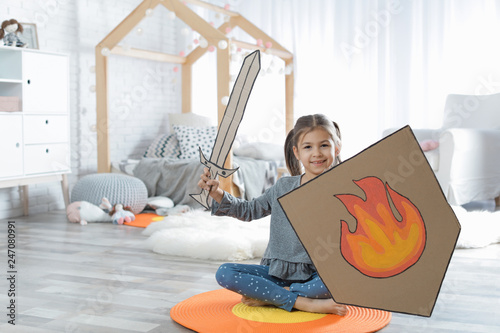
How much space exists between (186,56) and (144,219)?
2.11 metres

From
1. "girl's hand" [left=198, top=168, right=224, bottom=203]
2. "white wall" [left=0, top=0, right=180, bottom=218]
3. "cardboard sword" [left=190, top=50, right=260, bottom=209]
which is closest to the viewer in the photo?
"cardboard sword" [left=190, top=50, right=260, bottom=209]

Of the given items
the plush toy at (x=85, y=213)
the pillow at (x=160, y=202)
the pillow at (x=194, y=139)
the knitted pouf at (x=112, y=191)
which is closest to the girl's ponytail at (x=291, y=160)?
the plush toy at (x=85, y=213)

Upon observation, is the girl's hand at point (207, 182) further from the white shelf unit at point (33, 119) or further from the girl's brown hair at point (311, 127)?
the white shelf unit at point (33, 119)

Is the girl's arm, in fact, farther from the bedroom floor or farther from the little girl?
the bedroom floor

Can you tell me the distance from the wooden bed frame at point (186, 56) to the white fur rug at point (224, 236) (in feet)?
2.52

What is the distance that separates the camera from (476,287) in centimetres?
Result: 212

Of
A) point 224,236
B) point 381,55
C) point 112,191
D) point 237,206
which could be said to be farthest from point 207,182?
point 381,55

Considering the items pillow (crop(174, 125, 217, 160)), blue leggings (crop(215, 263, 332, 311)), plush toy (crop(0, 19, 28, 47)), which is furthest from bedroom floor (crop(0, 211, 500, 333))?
pillow (crop(174, 125, 217, 160))

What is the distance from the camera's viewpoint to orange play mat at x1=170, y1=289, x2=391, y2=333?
1.62m

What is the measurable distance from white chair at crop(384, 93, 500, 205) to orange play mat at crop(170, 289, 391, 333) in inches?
90.1

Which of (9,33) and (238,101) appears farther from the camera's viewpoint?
(9,33)

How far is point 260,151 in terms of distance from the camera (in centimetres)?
461

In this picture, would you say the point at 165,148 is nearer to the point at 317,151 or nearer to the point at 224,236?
the point at 224,236

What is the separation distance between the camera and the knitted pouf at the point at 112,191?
3865 millimetres
